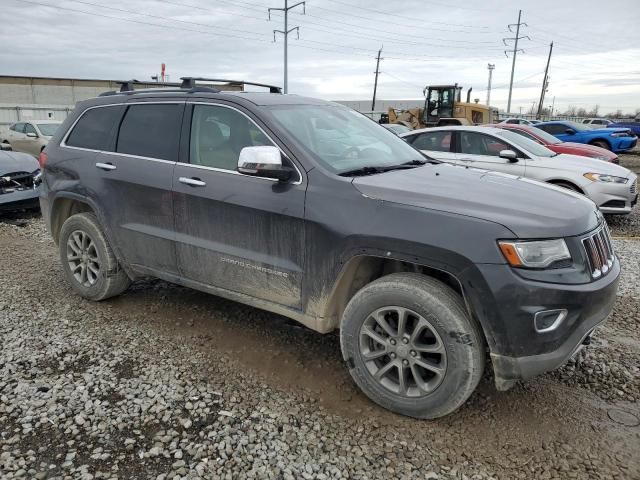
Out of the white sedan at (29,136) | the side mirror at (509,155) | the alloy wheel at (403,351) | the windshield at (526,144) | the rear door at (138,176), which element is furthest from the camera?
the white sedan at (29,136)

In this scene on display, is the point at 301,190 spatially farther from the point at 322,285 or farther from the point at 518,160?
the point at 518,160

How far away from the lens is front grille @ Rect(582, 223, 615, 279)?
8.82 feet

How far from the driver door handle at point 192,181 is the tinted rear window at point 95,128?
1.06 metres

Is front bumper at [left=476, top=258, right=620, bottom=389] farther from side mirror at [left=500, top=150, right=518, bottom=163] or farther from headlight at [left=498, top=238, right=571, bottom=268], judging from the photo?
side mirror at [left=500, top=150, right=518, bottom=163]

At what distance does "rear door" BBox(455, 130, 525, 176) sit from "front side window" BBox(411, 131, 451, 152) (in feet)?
0.63

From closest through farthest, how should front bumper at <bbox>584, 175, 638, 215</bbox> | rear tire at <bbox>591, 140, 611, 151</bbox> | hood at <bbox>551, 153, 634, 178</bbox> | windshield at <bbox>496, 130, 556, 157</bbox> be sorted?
front bumper at <bbox>584, 175, 638, 215</bbox>, hood at <bbox>551, 153, 634, 178</bbox>, windshield at <bbox>496, 130, 556, 157</bbox>, rear tire at <bbox>591, 140, 611, 151</bbox>

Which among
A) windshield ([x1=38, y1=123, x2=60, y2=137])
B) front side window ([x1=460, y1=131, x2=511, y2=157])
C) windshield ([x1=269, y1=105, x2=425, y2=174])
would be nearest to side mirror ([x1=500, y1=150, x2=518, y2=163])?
front side window ([x1=460, y1=131, x2=511, y2=157])

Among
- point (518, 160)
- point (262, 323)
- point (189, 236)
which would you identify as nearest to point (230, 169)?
point (189, 236)

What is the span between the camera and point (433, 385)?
2789 mm

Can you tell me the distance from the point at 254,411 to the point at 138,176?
2.06 m

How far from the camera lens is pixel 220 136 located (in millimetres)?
3627

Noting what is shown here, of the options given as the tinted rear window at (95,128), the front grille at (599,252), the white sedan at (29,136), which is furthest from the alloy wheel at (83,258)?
the white sedan at (29,136)

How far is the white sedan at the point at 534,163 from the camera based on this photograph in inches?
306

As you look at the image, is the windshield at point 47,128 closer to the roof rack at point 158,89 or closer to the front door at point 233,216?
the roof rack at point 158,89
